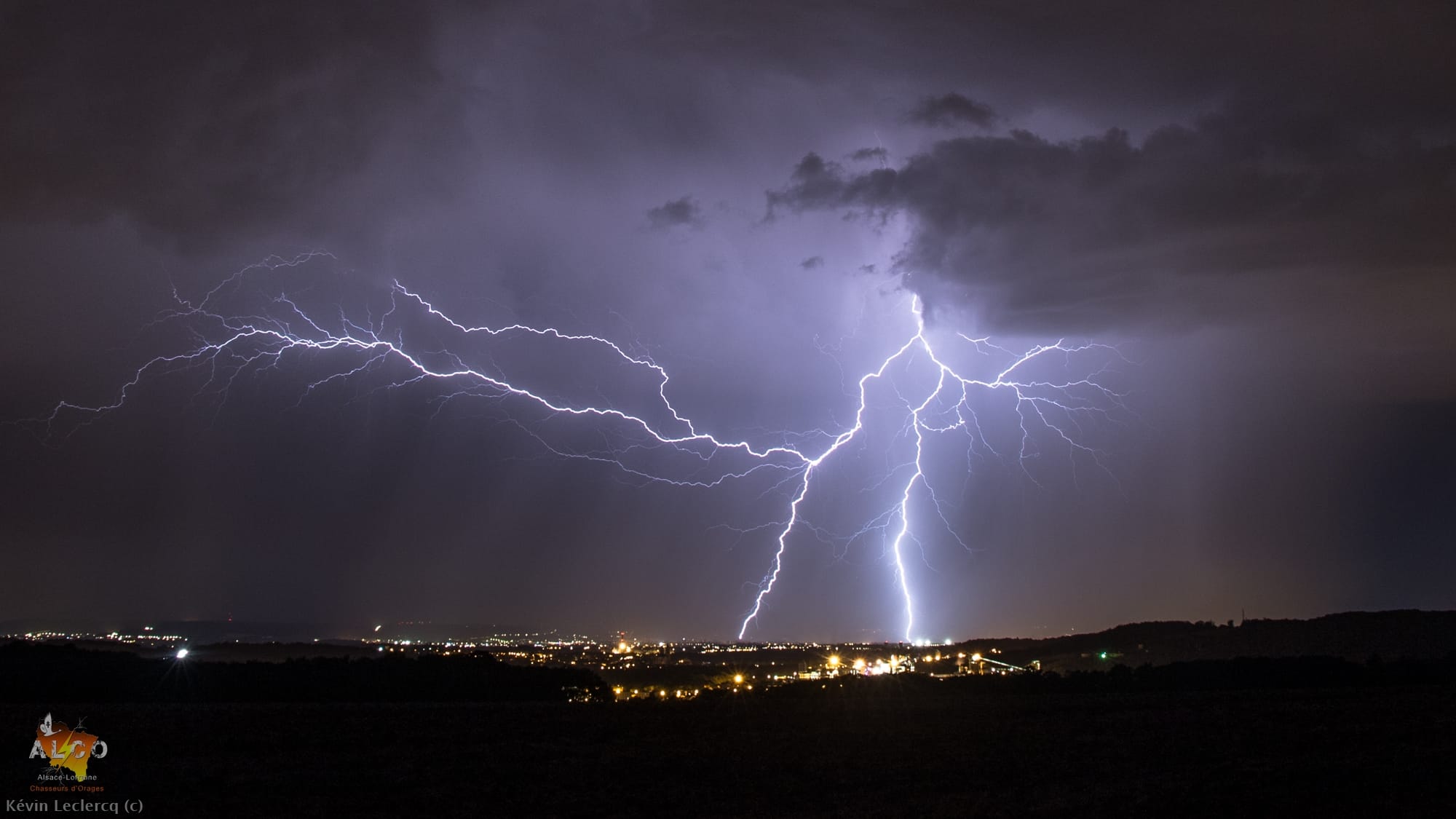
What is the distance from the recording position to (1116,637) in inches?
2726

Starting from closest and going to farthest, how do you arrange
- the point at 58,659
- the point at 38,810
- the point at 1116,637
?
the point at 38,810, the point at 58,659, the point at 1116,637

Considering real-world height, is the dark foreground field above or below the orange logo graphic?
below

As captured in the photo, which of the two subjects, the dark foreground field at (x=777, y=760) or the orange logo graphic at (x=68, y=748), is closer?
the dark foreground field at (x=777, y=760)

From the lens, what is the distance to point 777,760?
15312 mm

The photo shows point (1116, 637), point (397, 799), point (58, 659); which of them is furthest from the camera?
point (1116, 637)

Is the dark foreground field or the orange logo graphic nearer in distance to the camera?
the dark foreground field

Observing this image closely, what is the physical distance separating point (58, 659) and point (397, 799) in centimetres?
2434

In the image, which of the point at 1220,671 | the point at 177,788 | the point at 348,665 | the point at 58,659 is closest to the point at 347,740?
the point at 177,788

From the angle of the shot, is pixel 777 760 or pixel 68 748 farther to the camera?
pixel 777 760

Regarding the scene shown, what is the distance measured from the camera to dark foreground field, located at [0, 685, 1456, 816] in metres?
11.8

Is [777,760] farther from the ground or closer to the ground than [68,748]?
closer to the ground

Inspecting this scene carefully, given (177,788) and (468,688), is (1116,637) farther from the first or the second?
(177,788)

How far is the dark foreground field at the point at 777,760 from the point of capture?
11773 mm

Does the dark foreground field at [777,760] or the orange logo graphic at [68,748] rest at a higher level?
the orange logo graphic at [68,748]
